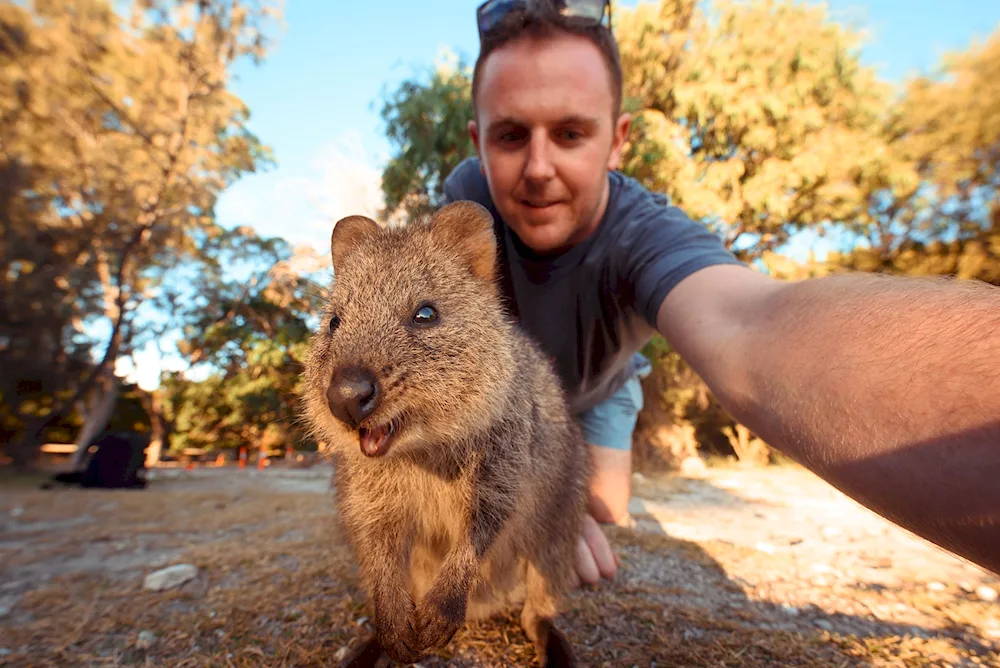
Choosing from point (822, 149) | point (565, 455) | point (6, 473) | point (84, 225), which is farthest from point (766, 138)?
point (6, 473)

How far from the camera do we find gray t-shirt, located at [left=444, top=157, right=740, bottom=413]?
87.0 inches

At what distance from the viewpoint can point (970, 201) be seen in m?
10.3

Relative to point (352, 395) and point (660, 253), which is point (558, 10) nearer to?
point (660, 253)

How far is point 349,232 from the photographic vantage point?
1.94 meters

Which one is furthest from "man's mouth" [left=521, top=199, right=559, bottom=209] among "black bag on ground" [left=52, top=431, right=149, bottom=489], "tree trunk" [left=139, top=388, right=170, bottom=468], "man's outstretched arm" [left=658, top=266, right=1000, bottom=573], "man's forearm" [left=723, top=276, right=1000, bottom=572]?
"tree trunk" [left=139, top=388, right=170, bottom=468]

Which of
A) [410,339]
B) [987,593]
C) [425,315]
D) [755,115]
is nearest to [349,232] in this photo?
[425,315]

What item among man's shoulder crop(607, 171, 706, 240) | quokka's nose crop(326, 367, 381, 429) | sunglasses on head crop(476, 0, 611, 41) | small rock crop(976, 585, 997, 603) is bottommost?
small rock crop(976, 585, 997, 603)

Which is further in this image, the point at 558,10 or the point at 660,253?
the point at 558,10

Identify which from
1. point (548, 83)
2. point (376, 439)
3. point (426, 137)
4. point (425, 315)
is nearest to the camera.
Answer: point (376, 439)

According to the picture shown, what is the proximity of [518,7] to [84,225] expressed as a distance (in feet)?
40.8

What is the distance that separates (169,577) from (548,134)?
112 inches

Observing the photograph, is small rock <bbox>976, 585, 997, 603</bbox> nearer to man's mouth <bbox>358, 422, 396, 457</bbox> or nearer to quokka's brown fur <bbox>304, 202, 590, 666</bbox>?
quokka's brown fur <bbox>304, 202, 590, 666</bbox>

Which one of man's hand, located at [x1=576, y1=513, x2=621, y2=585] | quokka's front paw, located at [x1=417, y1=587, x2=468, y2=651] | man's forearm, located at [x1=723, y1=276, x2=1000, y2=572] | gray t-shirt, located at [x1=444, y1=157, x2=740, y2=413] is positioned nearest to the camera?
man's forearm, located at [x1=723, y1=276, x2=1000, y2=572]

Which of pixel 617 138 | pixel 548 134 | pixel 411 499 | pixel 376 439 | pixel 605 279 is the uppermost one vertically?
pixel 617 138
